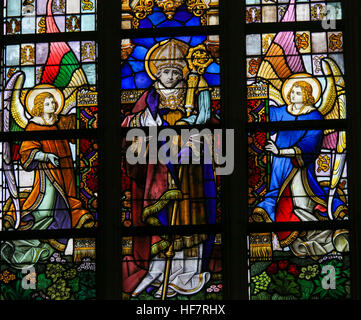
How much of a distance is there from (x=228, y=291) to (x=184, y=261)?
0.48 metres

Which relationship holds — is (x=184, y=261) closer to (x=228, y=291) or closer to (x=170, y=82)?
(x=228, y=291)

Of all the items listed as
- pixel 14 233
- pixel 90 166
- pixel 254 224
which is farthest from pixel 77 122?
pixel 254 224

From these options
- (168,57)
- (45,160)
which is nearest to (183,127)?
(168,57)

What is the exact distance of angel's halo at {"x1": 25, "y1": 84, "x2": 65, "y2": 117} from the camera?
10133 mm

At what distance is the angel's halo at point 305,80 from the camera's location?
10000 mm

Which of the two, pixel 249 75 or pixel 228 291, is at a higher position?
pixel 249 75

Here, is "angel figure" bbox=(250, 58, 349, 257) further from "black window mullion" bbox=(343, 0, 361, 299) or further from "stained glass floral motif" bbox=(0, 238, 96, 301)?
Answer: "stained glass floral motif" bbox=(0, 238, 96, 301)

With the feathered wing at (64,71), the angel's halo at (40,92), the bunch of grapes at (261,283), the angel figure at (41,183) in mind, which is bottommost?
the bunch of grapes at (261,283)

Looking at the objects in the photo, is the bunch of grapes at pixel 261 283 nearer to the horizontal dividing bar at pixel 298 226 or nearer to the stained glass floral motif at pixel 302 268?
the stained glass floral motif at pixel 302 268

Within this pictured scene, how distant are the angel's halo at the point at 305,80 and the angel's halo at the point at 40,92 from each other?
2.01 m

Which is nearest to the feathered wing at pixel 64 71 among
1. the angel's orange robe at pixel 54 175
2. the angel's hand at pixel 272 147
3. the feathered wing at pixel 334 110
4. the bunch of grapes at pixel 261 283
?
the angel's orange robe at pixel 54 175

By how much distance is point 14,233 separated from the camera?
977cm

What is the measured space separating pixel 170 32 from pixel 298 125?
4.85 feet
